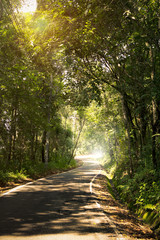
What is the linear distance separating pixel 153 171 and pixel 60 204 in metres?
4.61

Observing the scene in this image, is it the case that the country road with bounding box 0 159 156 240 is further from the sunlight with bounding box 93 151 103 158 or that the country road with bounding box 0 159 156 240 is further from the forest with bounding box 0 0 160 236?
the sunlight with bounding box 93 151 103 158

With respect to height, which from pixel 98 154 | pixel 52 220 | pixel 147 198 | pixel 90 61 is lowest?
pixel 98 154

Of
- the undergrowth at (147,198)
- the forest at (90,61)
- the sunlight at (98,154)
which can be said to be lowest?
the sunlight at (98,154)

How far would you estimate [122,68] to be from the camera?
11672 millimetres

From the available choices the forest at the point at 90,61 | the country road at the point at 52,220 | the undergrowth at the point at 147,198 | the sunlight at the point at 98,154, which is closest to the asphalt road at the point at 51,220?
the country road at the point at 52,220

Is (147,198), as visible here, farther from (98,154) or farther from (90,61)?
(98,154)

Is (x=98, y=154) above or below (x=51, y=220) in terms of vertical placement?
below

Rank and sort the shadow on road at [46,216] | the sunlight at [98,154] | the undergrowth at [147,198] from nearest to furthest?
the shadow on road at [46,216] < the undergrowth at [147,198] < the sunlight at [98,154]

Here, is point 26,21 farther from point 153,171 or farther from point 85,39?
point 153,171

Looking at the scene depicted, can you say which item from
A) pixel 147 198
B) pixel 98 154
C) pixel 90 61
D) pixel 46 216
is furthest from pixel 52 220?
pixel 98 154

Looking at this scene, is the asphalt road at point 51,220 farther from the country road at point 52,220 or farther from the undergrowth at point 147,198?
the undergrowth at point 147,198

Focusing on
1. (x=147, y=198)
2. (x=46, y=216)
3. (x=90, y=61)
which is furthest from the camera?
(x=90, y=61)

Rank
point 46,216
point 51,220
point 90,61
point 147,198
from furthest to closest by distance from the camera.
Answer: point 90,61 < point 147,198 < point 46,216 < point 51,220

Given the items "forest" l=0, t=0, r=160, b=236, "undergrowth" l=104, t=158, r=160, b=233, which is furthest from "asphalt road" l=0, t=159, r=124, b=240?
"forest" l=0, t=0, r=160, b=236
